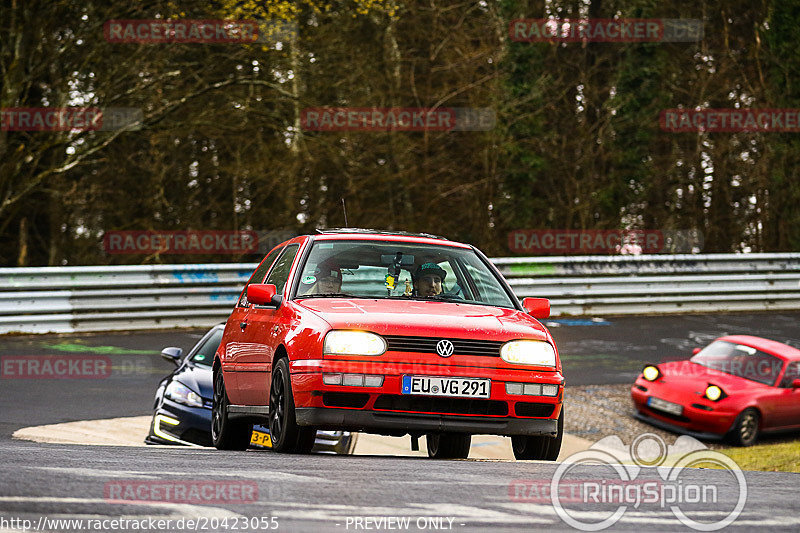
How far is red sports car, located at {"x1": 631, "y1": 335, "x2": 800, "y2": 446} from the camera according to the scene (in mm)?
15125

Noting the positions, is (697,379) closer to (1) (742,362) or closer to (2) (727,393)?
(2) (727,393)

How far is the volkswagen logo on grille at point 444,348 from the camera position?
7.46m

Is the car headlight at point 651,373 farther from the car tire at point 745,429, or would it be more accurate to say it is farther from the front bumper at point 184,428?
the front bumper at point 184,428

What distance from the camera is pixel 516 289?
21.5 metres

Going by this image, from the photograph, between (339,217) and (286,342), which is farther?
(339,217)

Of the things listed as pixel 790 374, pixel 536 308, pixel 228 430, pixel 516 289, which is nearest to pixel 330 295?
pixel 536 308

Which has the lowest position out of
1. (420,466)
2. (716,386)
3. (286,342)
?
(716,386)

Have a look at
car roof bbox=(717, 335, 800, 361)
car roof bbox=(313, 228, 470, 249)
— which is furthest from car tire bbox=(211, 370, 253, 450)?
car roof bbox=(717, 335, 800, 361)

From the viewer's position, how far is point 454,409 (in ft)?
24.7

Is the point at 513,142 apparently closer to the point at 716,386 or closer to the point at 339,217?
the point at 339,217

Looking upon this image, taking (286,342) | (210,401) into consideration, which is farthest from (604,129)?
(286,342)

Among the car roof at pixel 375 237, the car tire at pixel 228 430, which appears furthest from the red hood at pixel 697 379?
the car tire at pixel 228 430

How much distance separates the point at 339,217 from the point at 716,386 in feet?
57.7

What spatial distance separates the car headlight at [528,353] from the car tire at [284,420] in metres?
1.30
